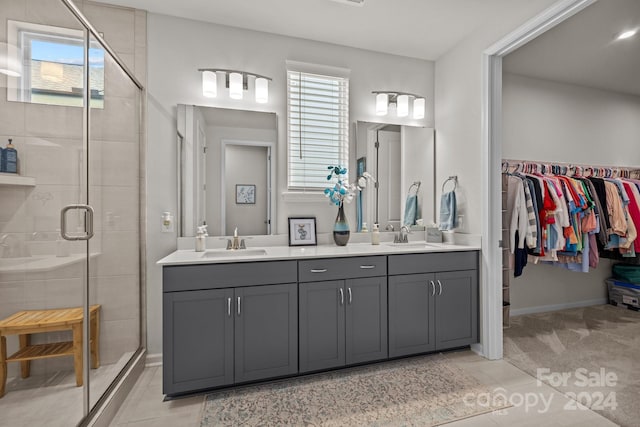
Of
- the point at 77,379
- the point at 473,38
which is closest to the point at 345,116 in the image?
the point at 473,38

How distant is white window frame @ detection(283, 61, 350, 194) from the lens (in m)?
2.67

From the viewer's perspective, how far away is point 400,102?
2965mm

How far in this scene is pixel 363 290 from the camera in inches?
87.7

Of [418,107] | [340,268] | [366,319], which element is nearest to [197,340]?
[340,268]

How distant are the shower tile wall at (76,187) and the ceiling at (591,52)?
3350mm

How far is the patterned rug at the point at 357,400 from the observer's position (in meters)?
1.73

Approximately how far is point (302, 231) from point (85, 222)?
1510mm

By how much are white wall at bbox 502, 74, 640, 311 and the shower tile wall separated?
3.54 metres

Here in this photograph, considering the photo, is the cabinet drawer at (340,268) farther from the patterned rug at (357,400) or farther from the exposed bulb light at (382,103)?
the exposed bulb light at (382,103)

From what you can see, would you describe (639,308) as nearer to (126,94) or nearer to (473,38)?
(473,38)

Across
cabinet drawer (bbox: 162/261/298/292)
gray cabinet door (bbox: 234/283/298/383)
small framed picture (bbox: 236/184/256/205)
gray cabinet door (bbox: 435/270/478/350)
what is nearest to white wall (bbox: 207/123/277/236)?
small framed picture (bbox: 236/184/256/205)

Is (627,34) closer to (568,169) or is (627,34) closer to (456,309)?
(568,169)

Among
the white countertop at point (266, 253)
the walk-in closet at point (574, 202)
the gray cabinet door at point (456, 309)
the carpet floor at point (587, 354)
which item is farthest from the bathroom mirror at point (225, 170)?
the carpet floor at point (587, 354)

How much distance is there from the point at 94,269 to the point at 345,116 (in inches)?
87.7
